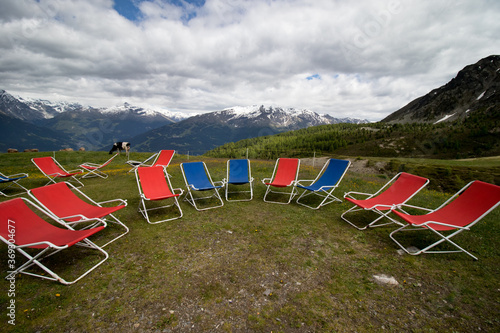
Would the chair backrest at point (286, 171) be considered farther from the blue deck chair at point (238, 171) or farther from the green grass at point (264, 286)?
the green grass at point (264, 286)

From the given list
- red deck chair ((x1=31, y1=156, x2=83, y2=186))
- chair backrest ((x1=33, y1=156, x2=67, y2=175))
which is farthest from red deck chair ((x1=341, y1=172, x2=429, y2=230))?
chair backrest ((x1=33, y1=156, x2=67, y2=175))

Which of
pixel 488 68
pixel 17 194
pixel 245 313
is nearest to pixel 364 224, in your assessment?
pixel 245 313

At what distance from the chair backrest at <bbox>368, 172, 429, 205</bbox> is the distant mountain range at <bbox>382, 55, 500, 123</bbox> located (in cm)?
13747

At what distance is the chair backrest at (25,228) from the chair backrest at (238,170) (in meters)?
4.67

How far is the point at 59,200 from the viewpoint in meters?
4.46

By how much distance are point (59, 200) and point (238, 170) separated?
496cm

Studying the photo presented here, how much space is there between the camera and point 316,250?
415 cm

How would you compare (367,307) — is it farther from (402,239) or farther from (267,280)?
(402,239)

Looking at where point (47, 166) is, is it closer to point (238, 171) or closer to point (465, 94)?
point (238, 171)

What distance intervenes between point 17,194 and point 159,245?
6.98 m

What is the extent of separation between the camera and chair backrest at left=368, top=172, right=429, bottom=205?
17.1ft

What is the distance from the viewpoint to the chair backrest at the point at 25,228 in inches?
125

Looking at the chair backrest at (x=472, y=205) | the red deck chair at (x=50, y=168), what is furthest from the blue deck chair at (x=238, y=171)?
the red deck chair at (x=50, y=168)

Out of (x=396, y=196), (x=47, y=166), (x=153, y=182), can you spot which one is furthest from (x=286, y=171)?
(x=47, y=166)
